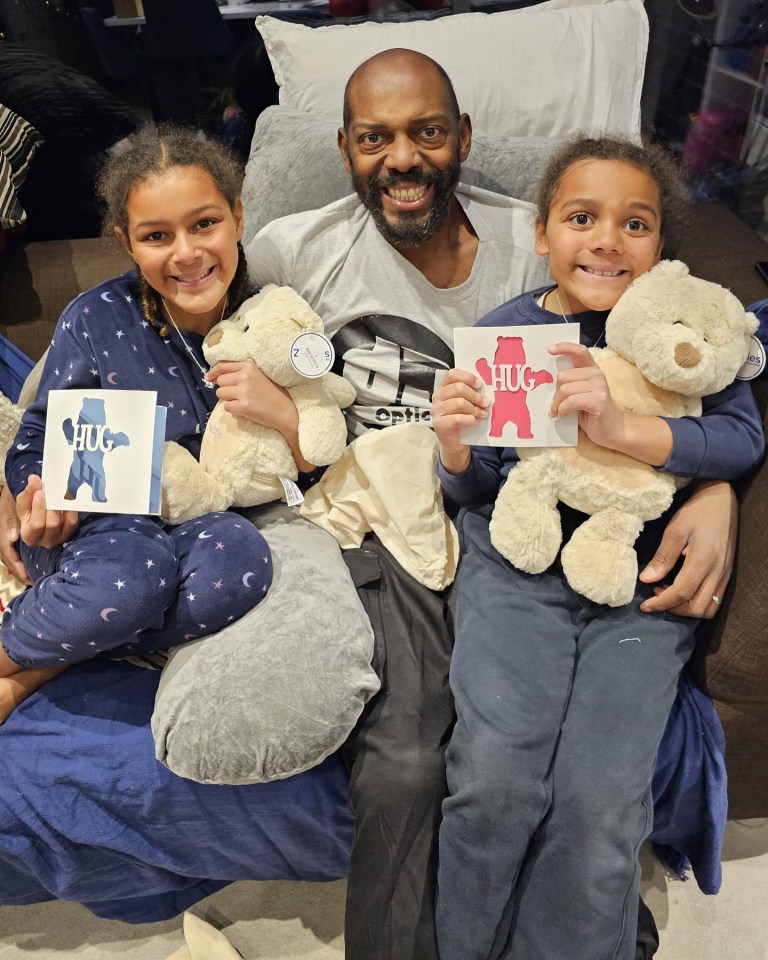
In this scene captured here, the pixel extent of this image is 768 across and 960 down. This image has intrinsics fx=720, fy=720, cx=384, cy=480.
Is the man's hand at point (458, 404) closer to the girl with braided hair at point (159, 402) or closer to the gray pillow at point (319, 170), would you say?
the girl with braided hair at point (159, 402)

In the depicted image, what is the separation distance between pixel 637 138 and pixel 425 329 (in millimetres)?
609

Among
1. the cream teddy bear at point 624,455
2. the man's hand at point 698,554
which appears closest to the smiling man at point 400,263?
the cream teddy bear at point 624,455

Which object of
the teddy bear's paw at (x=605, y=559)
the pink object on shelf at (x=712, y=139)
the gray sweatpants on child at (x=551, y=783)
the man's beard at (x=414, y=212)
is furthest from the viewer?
the pink object on shelf at (x=712, y=139)

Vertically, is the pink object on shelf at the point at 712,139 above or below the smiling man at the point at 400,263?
above

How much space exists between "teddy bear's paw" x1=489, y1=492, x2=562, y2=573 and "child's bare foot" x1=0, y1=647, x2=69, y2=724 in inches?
30.3

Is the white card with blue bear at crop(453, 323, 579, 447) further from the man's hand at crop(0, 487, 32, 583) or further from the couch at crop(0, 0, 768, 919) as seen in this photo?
the man's hand at crop(0, 487, 32, 583)

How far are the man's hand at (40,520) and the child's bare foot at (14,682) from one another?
188 mm

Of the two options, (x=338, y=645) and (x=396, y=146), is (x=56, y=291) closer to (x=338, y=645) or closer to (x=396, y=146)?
(x=396, y=146)

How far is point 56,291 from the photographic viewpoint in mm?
1702

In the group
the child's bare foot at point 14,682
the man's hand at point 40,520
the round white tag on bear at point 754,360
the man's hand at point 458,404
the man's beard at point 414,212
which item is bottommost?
the child's bare foot at point 14,682

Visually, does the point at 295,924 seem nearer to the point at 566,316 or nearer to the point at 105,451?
Result: the point at 105,451

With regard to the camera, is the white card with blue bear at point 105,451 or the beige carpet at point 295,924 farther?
the beige carpet at point 295,924

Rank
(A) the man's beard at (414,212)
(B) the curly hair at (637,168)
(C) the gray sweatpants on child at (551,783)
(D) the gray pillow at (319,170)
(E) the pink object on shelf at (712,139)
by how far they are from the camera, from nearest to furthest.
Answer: (C) the gray sweatpants on child at (551,783) → (B) the curly hair at (637,168) → (A) the man's beard at (414,212) → (D) the gray pillow at (319,170) → (E) the pink object on shelf at (712,139)

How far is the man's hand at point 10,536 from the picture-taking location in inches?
48.9
